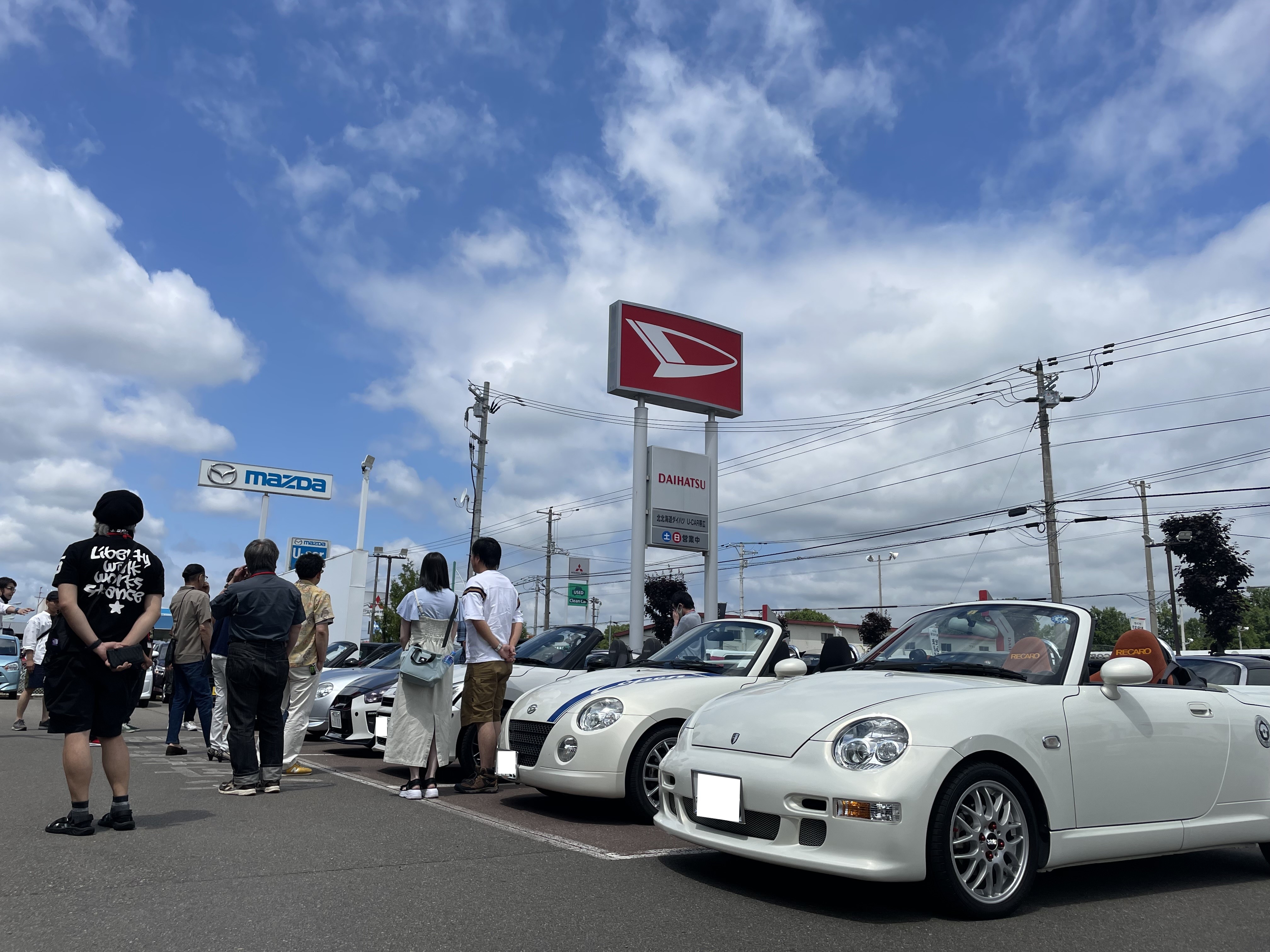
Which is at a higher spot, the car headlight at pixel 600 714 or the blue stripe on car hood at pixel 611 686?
the blue stripe on car hood at pixel 611 686

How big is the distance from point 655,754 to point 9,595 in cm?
922

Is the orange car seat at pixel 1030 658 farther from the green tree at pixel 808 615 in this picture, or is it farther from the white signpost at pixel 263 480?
the green tree at pixel 808 615

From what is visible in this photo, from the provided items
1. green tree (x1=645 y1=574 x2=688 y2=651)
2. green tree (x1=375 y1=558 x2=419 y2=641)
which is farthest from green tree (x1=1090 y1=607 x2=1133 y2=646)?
green tree (x1=375 y1=558 x2=419 y2=641)

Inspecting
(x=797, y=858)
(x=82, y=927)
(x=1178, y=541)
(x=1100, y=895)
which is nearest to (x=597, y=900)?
(x=797, y=858)

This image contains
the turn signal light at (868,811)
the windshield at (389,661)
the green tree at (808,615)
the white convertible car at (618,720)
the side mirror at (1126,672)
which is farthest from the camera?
the green tree at (808,615)

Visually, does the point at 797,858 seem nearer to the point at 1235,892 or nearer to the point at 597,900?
the point at 597,900

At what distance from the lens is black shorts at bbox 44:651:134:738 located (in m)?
4.93

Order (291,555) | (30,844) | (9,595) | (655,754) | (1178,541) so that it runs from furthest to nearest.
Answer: (291,555) < (1178,541) < (9,595) < (655,754) < (30,844)

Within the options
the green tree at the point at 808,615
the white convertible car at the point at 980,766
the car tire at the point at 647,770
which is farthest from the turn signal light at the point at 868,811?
the green tree at the point at 808,615

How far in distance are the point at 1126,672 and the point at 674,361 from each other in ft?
47.4

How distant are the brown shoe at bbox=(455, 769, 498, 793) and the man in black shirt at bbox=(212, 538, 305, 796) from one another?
128 centimetres

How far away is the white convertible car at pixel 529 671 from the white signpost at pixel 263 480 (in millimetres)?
22047

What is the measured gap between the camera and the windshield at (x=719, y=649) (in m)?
6.69

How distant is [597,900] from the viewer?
386 centimetres
